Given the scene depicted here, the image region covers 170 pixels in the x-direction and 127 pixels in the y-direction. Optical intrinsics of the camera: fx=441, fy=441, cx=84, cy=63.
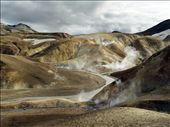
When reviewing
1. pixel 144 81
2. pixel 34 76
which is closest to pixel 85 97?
pixel 144 81

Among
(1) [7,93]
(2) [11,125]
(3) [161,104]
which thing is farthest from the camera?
(1) [7,93]

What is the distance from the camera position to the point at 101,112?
Answer: 47.0m

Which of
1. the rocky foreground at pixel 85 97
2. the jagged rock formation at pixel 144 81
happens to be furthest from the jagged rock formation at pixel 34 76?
the jagged rock formation at pixel 144 81

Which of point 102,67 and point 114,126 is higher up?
point 102,67

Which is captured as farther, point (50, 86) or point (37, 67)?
point (37, 67)

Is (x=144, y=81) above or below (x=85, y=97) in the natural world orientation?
below

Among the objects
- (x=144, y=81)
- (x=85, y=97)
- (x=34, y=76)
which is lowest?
(x=144, y=81)

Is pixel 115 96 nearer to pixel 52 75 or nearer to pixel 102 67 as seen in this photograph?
pixel 52 75

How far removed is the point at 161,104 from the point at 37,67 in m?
101

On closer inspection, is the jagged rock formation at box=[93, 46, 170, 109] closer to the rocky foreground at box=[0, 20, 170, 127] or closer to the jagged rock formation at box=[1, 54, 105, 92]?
the rocky foreground at box=[0, 20, 170, 127]

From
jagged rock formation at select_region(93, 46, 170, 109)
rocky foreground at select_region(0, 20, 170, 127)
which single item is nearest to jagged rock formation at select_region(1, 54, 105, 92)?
rocky foreground at select_region(0, 20, 170, 127)

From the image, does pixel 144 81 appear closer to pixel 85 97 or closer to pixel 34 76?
pixel 85 97

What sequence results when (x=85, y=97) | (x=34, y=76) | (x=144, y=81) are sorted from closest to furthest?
(x=144, y=81) < (x=85, y=97) < (x=34, y=76)

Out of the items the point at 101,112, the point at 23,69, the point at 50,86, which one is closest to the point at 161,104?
the point at 101,112
